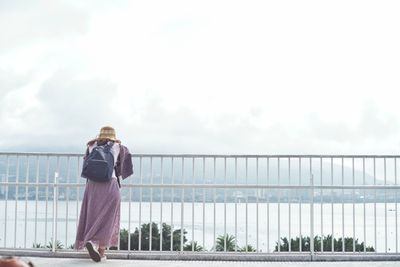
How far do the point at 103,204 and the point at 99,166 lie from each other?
50 centimetres

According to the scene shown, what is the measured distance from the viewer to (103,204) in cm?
812

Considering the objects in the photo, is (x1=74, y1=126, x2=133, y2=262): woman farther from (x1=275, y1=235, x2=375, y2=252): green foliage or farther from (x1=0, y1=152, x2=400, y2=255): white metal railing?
(x1=275, y1=235, x2=375, y2=252): green foliage

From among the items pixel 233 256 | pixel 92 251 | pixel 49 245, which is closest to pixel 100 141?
pixel 92 251

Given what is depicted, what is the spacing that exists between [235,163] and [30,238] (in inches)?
115

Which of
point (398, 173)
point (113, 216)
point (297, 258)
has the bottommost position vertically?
point (297, 258)

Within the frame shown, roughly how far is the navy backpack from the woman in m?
0.12

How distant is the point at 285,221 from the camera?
862 cm

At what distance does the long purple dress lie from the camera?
8.05 meters

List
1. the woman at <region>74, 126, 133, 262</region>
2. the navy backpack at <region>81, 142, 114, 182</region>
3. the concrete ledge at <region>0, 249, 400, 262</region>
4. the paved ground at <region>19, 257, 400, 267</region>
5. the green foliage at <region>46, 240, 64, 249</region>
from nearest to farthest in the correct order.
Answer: the paved ground at <region>19, 257, 400, 267</region>
the navy backpack at <region>81, 142, 114, 182</region>
the woman at <region>74, 126, 133, 262</region>
the concrete ledge at <region>0, 249, 400, 262</region>
the green foliage at <region>46, 240, 64, 249</region>

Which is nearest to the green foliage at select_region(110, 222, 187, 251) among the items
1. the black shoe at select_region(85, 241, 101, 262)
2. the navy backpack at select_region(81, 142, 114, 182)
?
the black shoe at select_region(85, 241, 101, 262)

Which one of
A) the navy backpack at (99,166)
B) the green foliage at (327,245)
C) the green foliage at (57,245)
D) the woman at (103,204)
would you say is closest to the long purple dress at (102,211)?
the woman at (103,204)

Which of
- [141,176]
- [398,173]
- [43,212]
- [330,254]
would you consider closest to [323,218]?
[330,254]

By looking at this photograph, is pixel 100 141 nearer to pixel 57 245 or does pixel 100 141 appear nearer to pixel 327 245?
pixel 57 245

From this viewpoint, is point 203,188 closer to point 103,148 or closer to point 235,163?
point 235,163
